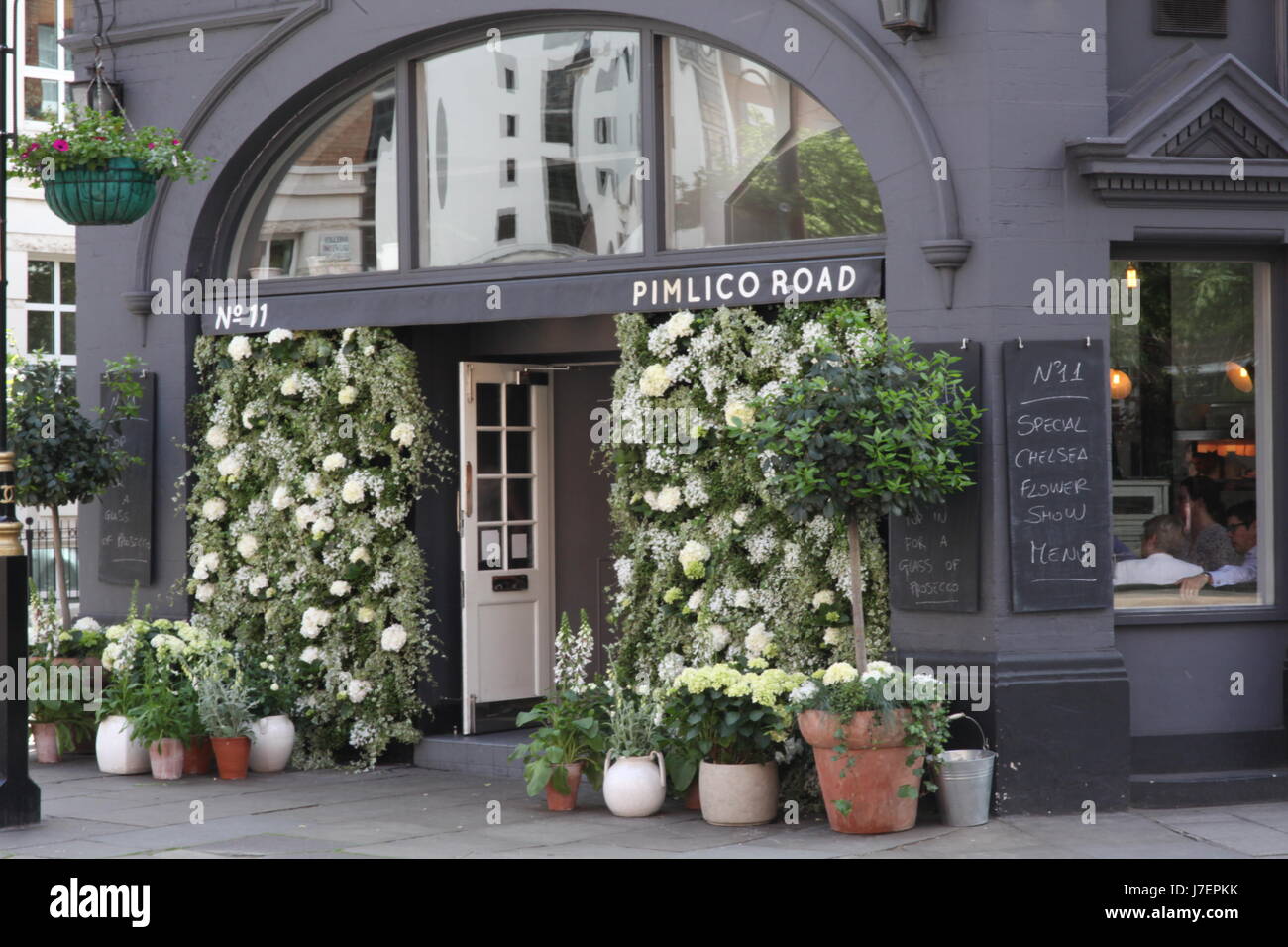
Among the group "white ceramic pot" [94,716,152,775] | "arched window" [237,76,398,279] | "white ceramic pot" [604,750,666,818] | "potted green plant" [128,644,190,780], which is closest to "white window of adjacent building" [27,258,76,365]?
"arched window" [237,76,398,279]

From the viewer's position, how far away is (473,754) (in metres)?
10.4

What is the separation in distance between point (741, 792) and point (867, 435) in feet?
6.61

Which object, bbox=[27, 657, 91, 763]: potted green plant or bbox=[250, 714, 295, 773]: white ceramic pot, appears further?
bbox=[27, 657, 91, 763]: potted green plant

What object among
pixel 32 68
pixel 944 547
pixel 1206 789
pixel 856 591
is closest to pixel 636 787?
pixel 856 591

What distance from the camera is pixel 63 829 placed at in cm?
838

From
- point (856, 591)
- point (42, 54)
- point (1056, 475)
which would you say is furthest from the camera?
point (42, 54)

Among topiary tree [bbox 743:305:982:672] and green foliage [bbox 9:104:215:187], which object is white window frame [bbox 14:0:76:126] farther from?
topiary tree [bbox 743:305:982:672]

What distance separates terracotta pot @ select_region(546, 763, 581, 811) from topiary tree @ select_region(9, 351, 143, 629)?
4067 millimetres

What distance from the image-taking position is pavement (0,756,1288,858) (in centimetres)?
771

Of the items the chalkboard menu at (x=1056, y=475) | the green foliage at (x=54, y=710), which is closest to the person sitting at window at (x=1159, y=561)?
the chalkboard menu at (x=1056, y=475)

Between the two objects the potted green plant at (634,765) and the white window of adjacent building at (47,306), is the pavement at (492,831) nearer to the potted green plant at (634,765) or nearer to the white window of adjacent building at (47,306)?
the potted green plant at (634,765)

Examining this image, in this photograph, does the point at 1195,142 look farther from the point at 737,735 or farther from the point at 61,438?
the point at 61,438

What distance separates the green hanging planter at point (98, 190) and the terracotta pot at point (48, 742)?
11.9ft

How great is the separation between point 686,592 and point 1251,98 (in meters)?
4.23
